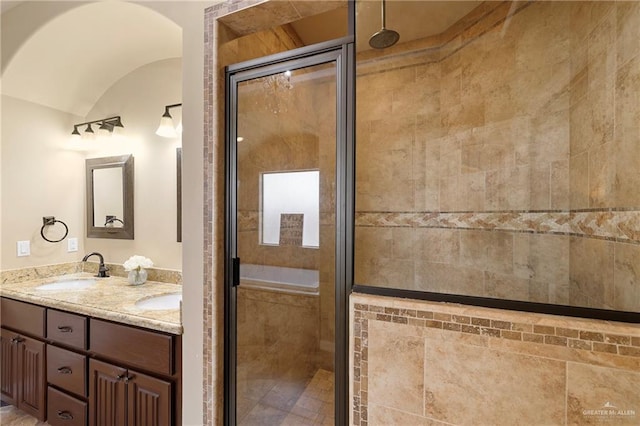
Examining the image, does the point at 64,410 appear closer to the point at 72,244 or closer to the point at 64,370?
the point at 64,370

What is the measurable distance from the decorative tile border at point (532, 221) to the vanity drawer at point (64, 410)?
1.81 m

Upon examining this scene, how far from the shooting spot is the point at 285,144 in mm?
1330

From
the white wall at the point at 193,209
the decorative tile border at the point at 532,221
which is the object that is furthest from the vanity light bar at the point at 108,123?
the decorative tile border at the point at 532,221

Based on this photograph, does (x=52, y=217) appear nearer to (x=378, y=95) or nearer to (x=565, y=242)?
(x=378, y=95)

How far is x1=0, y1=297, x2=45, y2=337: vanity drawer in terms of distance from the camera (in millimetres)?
1569

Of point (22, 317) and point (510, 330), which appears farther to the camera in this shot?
point (22, 317)

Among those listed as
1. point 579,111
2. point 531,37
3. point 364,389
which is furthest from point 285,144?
point 531,37

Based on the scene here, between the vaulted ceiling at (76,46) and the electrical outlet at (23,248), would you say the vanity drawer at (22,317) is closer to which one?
the electrical outlet at (23,248)

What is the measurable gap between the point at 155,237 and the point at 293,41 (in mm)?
1704

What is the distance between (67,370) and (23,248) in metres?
1.19

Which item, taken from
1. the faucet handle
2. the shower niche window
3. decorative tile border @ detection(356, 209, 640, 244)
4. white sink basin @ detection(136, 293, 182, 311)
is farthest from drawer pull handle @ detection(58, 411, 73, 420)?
decorative tile border @ detection(356, 209, 640, 244)

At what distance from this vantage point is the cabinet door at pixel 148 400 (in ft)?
4.02

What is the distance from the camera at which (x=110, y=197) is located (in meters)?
2.18

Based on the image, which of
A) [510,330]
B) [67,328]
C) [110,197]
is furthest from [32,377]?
[510,330]
